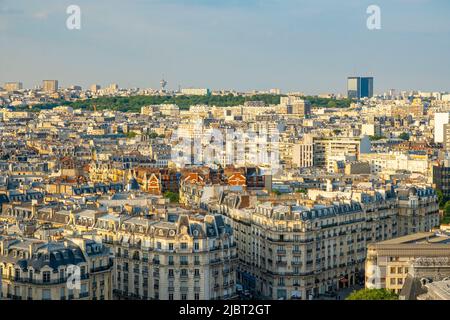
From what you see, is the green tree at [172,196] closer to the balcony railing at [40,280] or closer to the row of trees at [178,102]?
the balcony railing at [40,280]

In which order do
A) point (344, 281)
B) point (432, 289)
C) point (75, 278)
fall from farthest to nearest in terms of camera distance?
1. point (344, 281)
2. point (75, 278)
3. point (432, 289)

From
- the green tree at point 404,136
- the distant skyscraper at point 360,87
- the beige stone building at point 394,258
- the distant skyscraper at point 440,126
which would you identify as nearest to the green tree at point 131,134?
the green tree at point 404,136

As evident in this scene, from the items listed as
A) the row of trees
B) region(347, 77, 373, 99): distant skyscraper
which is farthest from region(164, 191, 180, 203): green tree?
region(347, 77, 373, 99): distant skyscraper

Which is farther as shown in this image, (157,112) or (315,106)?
(315,106)

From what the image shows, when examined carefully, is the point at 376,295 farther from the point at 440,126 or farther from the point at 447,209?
the point at 440,126

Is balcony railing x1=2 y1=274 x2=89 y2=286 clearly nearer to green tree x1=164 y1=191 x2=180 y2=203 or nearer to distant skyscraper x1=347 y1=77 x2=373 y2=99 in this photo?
green tree x1=164 y1=191 x2=180 y2=203

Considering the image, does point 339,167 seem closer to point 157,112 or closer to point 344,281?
point 344,281

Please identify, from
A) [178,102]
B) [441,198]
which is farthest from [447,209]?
[178,102]
